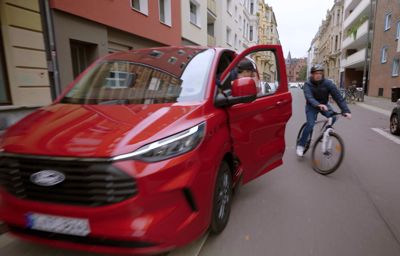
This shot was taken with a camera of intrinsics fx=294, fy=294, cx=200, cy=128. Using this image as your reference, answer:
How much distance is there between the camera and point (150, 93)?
9.40ft

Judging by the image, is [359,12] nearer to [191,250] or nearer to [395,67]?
[395,67]

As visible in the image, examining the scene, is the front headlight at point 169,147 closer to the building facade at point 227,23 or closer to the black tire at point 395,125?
the black tire at point 395,125

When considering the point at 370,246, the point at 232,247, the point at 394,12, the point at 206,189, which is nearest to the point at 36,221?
the point at 206,189

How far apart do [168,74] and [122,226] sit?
5.48 ft

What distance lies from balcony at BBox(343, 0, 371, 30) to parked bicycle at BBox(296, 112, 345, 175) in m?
31.4

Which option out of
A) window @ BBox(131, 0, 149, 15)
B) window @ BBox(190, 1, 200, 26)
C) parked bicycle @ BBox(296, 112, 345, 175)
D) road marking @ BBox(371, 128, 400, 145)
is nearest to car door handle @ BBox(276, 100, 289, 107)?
parked bicycle @ BBox(296, 112, 345, 175)

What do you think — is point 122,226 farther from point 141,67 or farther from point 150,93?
point 141,67

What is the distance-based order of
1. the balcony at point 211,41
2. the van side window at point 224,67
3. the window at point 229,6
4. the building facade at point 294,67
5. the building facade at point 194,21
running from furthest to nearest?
the building facade at point 294,67 < the window at point 229,6 < the balcony at point 211,41 < the building facade at point 194,21 < the van side window at point 224,67

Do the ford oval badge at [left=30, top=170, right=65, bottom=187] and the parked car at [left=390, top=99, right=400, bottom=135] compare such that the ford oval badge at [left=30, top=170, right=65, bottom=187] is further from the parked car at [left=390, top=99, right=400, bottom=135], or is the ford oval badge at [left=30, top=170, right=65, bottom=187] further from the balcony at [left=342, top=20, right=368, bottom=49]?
the balcony at [left=342, top=20, right=368, bottom=49]

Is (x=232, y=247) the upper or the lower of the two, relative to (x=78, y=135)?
lower

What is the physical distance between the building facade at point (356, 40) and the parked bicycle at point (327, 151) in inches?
1020

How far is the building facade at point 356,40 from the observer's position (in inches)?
1220

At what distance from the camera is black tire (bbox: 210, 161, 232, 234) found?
273 centimetres

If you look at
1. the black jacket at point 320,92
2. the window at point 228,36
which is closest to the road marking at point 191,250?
the black jacket at point 320,92
